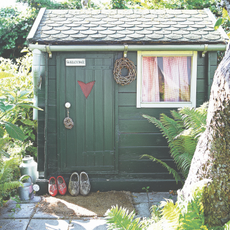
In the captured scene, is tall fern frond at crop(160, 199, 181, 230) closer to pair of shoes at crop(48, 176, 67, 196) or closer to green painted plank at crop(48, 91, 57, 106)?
pair of shoes at crop(48, 176, 67, 196)

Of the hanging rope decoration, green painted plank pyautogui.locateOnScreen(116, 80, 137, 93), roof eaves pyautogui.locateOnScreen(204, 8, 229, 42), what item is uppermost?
roof eaves pyautogui.locateOnScreen(204, 8, 229, 42)

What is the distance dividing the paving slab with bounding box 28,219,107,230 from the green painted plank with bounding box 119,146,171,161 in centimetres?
127

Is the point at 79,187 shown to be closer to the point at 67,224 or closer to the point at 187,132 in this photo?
the point at 67,224

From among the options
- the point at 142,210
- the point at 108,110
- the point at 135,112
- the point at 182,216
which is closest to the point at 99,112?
the point at 108,110

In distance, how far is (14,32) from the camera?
8.95 metres

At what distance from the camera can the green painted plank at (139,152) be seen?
418 cm

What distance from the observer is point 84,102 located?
4117mm

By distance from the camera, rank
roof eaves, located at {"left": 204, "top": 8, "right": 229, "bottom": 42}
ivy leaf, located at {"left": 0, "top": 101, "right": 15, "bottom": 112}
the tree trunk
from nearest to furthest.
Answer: the tree trunk → ivy leaf, located at {"left": 0, "top": 101, "right": 15, "bottom": 112} → roof eaves, located at {"left": 204, "top": 8, "right": 229, "bottom": 42}

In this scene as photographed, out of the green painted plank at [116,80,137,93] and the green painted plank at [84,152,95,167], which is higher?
the green painted plank at [116,80,137,93]

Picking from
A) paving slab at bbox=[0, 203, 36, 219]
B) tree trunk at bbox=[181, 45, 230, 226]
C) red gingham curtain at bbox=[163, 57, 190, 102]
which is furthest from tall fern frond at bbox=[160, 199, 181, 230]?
red gingham curtain at bbox=[163, 57, 190, 102]

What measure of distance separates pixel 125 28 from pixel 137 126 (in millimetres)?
1727

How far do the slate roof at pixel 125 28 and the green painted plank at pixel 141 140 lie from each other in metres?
1.56

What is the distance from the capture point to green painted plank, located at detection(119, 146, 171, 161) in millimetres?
4180

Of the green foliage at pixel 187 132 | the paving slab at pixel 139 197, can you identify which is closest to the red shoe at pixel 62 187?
the paving slab at pixel 139 197
